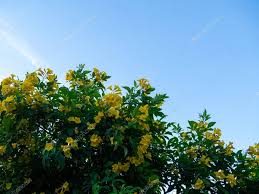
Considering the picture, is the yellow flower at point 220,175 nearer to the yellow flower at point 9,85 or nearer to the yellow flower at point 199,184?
the yellow flower at point 199,184

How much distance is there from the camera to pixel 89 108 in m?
3.69

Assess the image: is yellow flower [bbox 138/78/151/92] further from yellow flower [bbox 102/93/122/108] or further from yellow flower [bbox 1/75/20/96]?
yellow flower [bbox 1/75/20/96]

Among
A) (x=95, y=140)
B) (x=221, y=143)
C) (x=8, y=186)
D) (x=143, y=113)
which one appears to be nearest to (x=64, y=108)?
(x=95, y=140)

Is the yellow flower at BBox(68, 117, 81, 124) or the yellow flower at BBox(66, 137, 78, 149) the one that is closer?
the yellow flower at BBox(66, 137, 78, 149)

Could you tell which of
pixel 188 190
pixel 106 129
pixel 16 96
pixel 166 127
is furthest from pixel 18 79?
pixel 188 190

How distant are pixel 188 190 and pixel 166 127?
692 millimetres

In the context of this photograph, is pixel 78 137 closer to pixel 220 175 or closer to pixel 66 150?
pixel 66 150

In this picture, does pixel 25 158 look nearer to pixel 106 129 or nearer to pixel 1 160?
pixel 1 160

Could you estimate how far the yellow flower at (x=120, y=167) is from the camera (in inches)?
138

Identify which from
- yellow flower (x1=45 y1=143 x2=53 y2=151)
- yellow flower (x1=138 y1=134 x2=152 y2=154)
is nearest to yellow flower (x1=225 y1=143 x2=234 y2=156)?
yellow flower (x1=138 y1=134 x2=152 y2=154)

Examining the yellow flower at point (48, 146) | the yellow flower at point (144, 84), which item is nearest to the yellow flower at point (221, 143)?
the yellow flower at point (144, 84)

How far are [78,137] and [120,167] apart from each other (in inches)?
17.3

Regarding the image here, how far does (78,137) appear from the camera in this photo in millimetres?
3533

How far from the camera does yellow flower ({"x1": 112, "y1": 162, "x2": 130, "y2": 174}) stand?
350 cm
